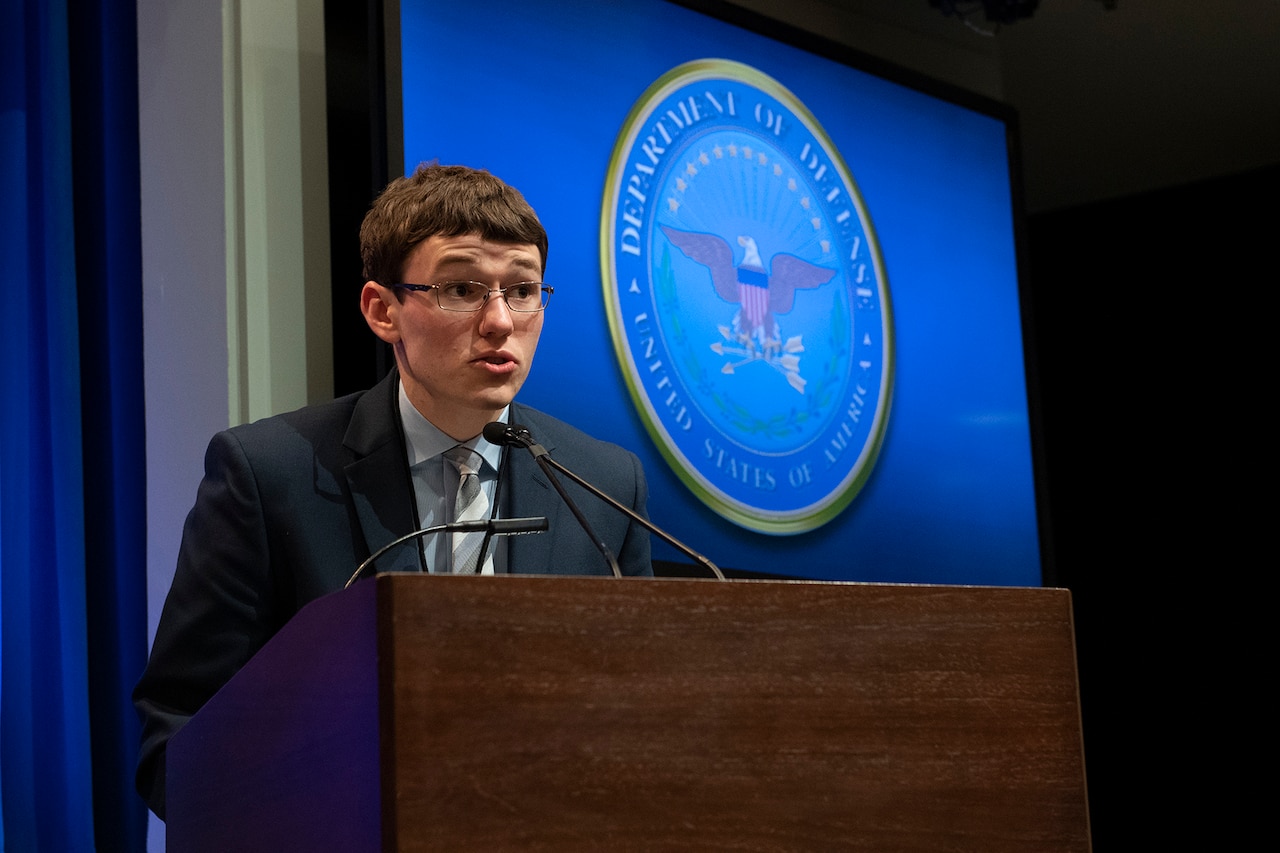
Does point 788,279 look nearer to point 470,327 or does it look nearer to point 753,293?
point 753,293

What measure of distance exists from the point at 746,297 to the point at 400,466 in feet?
5.72

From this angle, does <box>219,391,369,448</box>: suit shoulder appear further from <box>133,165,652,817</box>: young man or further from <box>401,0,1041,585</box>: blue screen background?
<box>401,0,1041,585</box>: blue screen background

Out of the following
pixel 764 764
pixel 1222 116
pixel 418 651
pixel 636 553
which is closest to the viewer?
pixel 418 651

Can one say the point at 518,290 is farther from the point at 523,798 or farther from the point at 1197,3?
the point at 1197,3

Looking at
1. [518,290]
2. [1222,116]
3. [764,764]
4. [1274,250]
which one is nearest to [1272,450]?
[1274,250]

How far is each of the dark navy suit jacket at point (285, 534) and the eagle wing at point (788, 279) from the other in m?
1.63

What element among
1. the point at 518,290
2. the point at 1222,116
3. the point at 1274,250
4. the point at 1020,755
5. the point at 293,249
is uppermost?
the point at 1222,116

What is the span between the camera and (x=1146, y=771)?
6152 mm

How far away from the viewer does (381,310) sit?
2195 mm

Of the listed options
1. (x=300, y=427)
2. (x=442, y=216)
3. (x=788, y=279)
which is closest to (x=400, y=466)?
(x=300, y=427)

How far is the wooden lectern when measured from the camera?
1.19 metres

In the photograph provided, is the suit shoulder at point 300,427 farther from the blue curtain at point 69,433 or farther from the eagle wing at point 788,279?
the eagle wing at point 788,279

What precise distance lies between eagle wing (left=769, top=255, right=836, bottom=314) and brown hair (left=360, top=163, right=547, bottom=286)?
5.44ft

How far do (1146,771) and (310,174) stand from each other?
448cm
